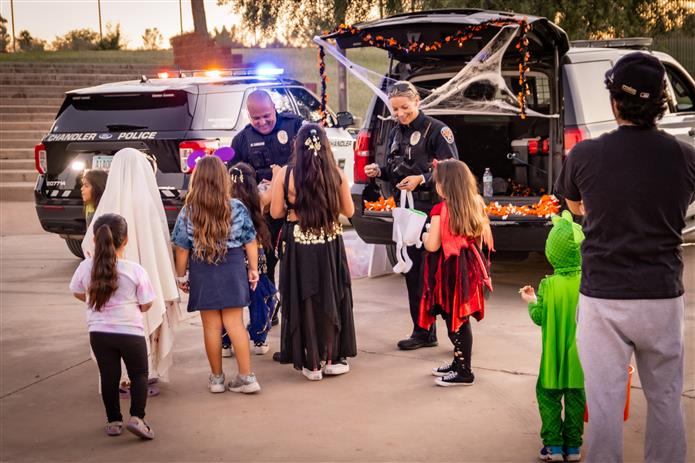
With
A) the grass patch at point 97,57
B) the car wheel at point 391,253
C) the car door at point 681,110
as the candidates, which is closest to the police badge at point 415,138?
the car wheel at point 391,253

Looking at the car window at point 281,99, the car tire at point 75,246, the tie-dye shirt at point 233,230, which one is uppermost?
the car window at point 281,99

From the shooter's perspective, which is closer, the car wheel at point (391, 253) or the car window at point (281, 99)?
the car wheel at point (391, 253)

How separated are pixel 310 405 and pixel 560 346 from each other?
1.64m

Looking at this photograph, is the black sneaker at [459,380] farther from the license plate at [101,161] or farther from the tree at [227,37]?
the tree at [227,37]

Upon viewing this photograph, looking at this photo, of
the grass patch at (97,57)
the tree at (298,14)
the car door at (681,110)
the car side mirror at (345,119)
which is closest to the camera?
the car door at (681,110)

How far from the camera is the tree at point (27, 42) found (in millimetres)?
32406

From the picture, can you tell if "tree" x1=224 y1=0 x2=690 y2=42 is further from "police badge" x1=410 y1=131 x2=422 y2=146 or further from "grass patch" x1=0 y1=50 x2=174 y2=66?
"police badge" x1=410 y1=131 x2=422 y2=146

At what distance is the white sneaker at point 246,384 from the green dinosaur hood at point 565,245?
82.2 inches

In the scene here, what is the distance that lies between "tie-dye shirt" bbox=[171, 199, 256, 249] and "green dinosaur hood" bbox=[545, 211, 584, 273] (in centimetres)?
194

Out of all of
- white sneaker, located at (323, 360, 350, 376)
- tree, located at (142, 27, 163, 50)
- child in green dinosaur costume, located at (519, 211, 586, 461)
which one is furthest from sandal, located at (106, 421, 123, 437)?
tree, located at (142, 27, 163, 50)

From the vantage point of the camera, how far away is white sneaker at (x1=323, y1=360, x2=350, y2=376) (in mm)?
6129

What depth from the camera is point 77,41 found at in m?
33.3

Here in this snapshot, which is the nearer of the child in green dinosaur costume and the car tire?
the child in green dinosaur costume

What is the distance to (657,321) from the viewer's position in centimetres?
354
